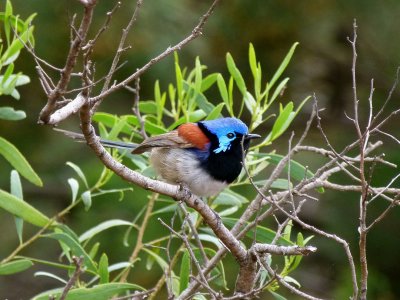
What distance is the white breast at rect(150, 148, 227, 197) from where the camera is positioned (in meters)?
3.97

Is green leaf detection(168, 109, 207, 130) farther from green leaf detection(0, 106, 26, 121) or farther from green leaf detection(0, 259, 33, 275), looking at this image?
green leaf detection(0, 259, 33, 275)

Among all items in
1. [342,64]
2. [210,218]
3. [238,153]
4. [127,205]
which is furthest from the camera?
[342,64]

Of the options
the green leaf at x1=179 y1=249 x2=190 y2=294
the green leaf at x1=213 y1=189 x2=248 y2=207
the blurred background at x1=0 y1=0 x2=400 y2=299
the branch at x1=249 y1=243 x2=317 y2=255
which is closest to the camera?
the branch at x1=249 y1=243 x2=317 y2=255

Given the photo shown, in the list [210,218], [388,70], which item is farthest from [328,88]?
[210,218]

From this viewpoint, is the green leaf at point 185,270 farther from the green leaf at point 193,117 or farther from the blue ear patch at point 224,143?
the green leaf at point 193,117

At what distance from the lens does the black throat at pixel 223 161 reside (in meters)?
Answer: 4.02

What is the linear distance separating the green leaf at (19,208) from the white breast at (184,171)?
551 mm

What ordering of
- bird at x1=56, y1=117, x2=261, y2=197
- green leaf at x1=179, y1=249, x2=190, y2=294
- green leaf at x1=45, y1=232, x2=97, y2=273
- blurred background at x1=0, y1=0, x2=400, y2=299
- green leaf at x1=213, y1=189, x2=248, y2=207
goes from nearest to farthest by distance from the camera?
green leaf at x1=179, y1=249, x2=190, y2=294 < green leaf at x1=45, y1=232, x2=97, y2=273 < bird at x1=56, y1=117, x2=261, y2=197 < green leaf at x1=213, y1=189, x2=248, y2=207 < blurred background at x1=0, y1=0, x2=400, y2=299

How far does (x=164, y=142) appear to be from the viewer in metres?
4.07

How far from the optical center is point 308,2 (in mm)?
7125

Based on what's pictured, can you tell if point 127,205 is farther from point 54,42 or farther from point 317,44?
point 317,44

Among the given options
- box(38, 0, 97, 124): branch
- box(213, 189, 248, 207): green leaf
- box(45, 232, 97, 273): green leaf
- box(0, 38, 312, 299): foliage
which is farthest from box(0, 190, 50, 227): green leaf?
box(38, 0, 97, 124): branch

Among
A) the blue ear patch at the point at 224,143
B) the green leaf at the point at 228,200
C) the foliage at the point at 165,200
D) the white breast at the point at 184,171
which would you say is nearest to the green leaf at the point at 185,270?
the foliage at the point at 165,200

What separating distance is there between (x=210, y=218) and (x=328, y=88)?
4538 millimetres
